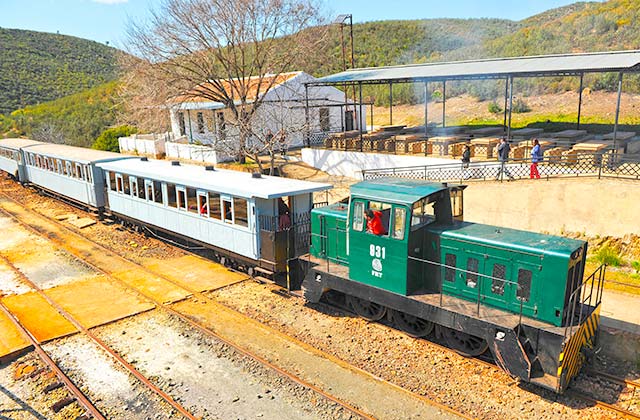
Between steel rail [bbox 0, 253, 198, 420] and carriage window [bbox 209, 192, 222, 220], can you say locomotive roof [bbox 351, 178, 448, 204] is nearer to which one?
steel rail [bbox 0, 253, 198, 420]

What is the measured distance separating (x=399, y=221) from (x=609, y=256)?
27.9 feet

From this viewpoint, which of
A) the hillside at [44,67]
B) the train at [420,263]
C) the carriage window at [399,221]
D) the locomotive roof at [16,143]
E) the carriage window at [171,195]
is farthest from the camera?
the hillside at [44,67]

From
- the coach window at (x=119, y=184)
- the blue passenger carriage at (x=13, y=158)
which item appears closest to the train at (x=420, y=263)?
the coach window at (x=119, y=184)

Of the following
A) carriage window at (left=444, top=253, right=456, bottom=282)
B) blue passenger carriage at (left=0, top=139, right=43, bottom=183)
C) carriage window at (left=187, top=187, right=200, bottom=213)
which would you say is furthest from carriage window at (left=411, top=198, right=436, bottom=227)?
blue passenger carriage at (left=0, top=139, right=43, bottom=183)

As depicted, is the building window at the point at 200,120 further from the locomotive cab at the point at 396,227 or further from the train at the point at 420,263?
the locomotive cab at the point at 396,227

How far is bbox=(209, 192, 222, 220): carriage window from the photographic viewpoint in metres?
13.8

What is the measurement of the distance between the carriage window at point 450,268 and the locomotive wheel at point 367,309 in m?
1.69

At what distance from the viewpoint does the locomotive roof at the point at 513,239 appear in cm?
830

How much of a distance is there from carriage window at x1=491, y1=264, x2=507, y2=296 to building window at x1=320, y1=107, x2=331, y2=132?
25.6m

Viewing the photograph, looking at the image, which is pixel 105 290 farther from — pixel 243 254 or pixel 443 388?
pixel 443 388

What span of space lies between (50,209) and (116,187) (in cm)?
775

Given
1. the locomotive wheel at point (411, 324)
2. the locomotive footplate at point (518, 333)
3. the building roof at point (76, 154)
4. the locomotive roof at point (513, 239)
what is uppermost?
the building roof at point (76, 154)

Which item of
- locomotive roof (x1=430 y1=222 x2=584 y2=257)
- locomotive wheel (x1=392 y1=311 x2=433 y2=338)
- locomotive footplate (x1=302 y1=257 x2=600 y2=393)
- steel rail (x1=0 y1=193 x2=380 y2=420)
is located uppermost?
locomotive roof (x1=430 y1=222 x2=584 y2=257)

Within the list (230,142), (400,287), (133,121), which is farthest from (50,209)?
(400,287)
